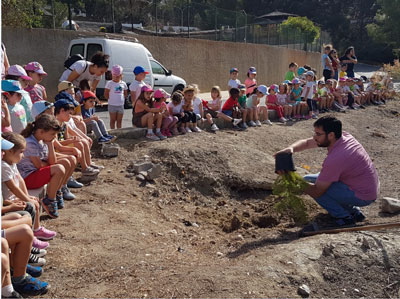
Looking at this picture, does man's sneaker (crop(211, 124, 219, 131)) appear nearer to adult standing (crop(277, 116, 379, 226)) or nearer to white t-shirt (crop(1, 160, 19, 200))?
adult standing (crop(277, 116, 379, 226))

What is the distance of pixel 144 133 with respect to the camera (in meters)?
8.26

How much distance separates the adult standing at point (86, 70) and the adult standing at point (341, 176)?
12.9 ft

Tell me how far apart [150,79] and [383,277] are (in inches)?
443

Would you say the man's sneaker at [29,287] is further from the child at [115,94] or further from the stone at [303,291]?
the child at [115,94]

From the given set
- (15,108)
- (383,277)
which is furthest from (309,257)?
(15,108)

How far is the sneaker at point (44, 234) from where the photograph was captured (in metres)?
4.43

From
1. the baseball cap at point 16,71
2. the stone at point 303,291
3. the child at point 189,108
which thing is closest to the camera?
the stone at point 303,291

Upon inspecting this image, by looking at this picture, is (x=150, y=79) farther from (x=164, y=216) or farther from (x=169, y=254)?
(x=169, y=254)

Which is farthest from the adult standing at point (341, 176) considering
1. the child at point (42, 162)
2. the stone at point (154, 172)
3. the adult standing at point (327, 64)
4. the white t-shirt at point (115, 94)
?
the adult standing at point (327, 64)

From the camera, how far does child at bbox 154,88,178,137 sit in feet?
26.8

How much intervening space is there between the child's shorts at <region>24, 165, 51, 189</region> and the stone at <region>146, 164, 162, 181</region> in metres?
2.06

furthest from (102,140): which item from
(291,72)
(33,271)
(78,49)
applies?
(291,72)

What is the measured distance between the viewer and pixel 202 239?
5.37 meters

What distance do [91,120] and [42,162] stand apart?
2313mm
